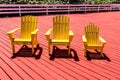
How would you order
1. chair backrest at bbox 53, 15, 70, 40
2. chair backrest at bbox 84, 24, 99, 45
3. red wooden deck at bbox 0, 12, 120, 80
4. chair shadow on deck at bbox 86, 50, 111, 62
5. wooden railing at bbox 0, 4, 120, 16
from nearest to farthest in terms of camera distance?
1. red wooden deck at bbox 0, 12, 120, 80
2. chair shadow on deck at bbox 86, 50, 111, 62
3. chair backrest at bbox 84, 24, 99, 45
4. chair backrest at bbox 53, 15, 70, 40
5. wooden railing at bbox 0, 4, 120, 16

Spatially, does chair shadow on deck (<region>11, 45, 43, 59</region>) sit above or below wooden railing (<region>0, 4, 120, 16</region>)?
below

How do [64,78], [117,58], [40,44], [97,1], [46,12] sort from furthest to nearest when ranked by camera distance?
[97,1] → [46,12] → [40,44] → [117,58] → [64,78]

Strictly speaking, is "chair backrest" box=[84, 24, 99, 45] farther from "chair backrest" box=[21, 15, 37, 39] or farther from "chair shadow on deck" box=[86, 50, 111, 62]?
"chair backrest" box=[21, 15, 37, 39]

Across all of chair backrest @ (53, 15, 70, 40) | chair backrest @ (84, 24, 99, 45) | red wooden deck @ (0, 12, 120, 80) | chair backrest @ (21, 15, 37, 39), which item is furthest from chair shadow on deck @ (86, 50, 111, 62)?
chair backrest @ (21, 15, 37, 39)

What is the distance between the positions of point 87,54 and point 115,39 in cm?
273

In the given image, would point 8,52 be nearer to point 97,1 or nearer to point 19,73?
point 19,73

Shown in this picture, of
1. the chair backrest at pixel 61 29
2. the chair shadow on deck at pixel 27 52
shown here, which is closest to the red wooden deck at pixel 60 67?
the chair shadow on deck at pixel 27 52

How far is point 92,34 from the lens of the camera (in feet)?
20.3

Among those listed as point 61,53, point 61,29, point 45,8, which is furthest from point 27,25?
point 45,8

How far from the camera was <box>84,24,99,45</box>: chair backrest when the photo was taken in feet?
20.2

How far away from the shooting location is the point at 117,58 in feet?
19.2

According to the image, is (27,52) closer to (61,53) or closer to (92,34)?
(61,53)

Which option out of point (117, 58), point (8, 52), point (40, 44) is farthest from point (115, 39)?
point (8, 52)

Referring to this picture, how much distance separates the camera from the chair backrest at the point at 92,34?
20.2 feet
